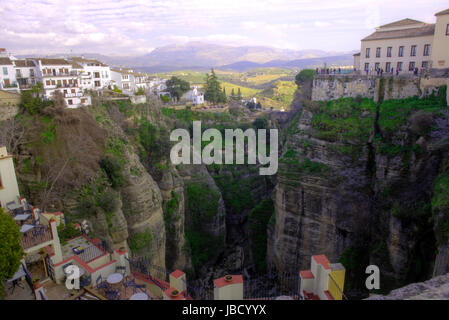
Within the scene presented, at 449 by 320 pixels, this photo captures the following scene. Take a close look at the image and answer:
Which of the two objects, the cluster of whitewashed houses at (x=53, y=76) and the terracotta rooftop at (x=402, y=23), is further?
the cluster of whitewashed houses at (x=53, y=76)

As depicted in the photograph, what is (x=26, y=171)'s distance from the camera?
59.8 feet

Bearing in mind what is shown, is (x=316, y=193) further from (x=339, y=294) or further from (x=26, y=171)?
(x=26, y=171)

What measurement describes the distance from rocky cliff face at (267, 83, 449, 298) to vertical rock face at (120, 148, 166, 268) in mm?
8796

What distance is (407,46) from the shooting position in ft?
78.7

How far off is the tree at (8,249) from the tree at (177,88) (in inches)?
1730

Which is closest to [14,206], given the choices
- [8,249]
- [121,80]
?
[8,249]

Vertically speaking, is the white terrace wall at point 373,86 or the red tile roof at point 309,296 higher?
the white terrace wall at point 373,86

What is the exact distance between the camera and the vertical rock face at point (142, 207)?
2112cm

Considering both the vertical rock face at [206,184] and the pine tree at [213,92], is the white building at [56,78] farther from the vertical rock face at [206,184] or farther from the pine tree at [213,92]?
the pine tree at [213,92]

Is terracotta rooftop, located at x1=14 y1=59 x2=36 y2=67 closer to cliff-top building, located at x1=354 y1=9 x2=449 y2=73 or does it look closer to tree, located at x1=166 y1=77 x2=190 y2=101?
tree, located at x1=166 y1=77 x2=190 y2=101

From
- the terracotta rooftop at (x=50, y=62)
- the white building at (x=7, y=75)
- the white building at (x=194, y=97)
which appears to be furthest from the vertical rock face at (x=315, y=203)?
the white building at (x=194, y=97)

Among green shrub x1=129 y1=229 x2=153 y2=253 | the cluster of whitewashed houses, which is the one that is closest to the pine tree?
the cluster of whitewashed houses

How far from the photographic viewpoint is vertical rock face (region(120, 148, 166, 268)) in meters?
21.1

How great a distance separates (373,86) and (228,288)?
21.3 meters
